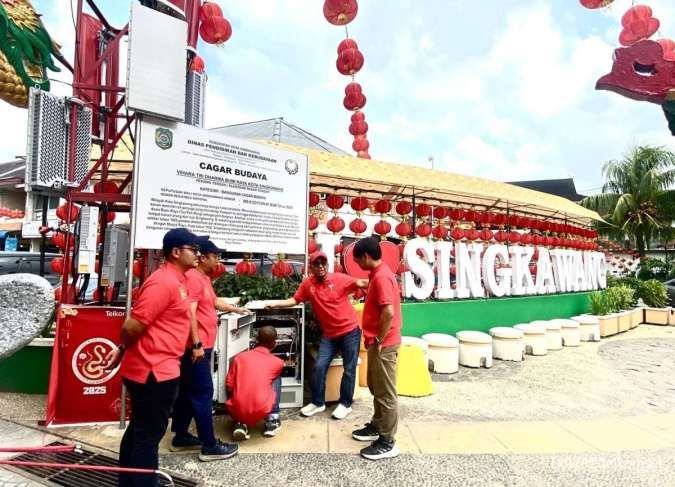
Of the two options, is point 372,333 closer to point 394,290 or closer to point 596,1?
point 394,290

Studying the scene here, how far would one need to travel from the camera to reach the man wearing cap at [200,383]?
10.8 ft

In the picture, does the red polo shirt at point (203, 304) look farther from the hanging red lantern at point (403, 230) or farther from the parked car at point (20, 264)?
the parked car at point (20, 264)

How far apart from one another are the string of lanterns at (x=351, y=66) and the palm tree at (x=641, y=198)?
1266cm

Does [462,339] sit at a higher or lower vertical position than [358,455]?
higher

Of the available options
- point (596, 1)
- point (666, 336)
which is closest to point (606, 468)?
point (596, 1)

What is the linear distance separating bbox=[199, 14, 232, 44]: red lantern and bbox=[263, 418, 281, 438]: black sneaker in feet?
23.0

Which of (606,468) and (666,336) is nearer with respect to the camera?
(606,468)

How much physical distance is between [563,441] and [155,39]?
222 inches

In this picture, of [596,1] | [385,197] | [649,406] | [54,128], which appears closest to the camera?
[54,128]

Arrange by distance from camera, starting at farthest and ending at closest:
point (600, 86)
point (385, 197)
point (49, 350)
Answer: point (385, 197) < point (600, 86) < point (49, 350)

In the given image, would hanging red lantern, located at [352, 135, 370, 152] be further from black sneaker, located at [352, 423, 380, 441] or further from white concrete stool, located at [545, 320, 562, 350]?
black sneaker, located at [352, 423, 380, 441]

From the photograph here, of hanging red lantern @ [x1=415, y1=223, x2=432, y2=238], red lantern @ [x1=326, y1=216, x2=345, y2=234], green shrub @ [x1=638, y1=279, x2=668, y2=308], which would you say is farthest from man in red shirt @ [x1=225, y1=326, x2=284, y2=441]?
green shrub @ [x1=638, y1=279, x2=668, y2=308]

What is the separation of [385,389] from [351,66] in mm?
9015

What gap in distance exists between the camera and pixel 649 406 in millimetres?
5090
